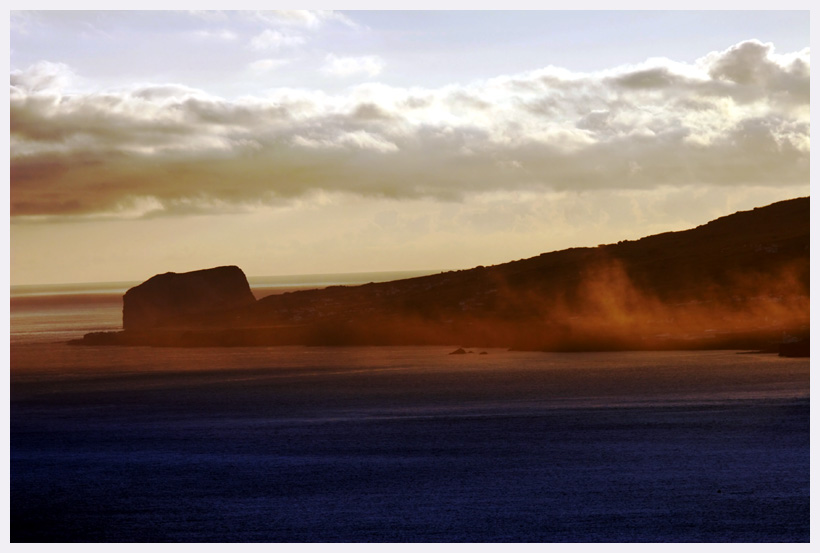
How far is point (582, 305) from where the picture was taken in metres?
117

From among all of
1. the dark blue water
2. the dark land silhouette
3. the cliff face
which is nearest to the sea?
the dark blue water

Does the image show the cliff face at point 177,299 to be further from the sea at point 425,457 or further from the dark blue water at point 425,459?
the dark blue water at point 425,459

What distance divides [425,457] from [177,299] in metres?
111

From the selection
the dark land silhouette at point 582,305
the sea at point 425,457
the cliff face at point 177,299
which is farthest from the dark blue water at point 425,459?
the cliff face at point 177,299

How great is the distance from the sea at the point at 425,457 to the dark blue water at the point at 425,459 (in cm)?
11

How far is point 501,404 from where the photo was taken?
58.4 metres

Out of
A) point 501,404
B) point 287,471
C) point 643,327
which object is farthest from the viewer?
point 643,327

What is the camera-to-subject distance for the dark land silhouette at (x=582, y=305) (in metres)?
105

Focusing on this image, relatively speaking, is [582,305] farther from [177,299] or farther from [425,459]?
[425,459]

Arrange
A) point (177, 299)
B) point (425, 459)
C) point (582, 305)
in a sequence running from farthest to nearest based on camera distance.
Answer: point (177, 299), point (582, 305), point (425, 459)

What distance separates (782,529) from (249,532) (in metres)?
13.4

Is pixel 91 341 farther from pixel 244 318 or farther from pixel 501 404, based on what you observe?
pixel 501 404

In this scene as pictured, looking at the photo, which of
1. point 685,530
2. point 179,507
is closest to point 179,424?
point 179,507

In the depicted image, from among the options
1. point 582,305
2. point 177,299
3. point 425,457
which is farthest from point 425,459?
point 177,299
